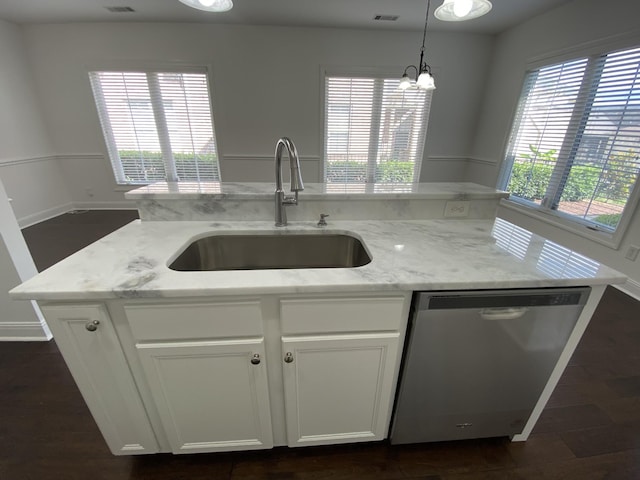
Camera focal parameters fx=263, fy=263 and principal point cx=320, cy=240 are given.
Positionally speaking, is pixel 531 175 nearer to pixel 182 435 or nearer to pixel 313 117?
pixel 313 117

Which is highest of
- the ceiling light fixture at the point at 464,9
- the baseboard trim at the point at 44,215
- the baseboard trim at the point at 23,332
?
the ceiling light fixture at the point at 464,9

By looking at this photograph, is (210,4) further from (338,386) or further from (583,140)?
(583,140)

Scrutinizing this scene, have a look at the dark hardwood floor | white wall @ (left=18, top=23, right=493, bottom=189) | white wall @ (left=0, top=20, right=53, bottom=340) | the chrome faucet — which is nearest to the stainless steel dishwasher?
the dark hardwood floor

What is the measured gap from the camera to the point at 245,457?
1178 mm

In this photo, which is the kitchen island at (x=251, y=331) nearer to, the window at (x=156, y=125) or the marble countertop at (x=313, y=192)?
the marble countertop at (x=313, y=192)

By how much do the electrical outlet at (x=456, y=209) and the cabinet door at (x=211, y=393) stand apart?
45.6 inches

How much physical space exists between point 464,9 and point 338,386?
1595mm

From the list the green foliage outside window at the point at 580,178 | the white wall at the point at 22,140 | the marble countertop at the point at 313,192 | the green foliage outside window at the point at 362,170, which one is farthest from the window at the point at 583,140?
the white wall at the point at 22,140

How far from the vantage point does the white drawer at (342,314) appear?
34.1 inches

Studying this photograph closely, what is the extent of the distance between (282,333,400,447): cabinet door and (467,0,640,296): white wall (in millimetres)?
2917

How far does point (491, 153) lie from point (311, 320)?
14.5 feet

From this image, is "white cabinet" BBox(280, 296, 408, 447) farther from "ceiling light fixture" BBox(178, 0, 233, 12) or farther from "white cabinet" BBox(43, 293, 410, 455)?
"ceiling light fixture" BBox(178, 0, 233, 12)

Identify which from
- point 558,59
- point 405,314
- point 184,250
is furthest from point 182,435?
point 558,59

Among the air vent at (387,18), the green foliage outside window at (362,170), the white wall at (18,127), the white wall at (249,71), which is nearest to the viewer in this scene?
the air vent at (387,18)
